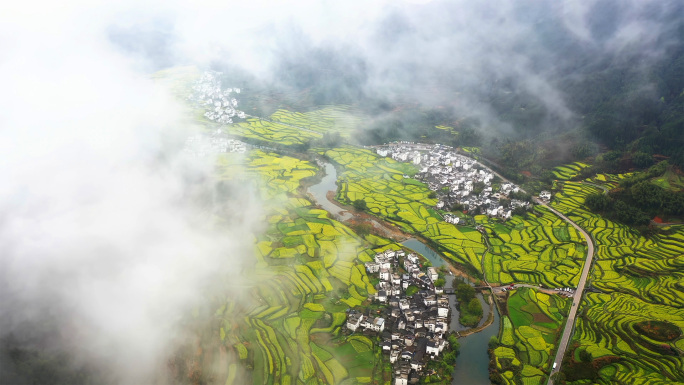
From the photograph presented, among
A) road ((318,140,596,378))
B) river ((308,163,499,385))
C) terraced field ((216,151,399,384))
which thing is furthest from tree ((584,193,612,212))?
terraced field ((216,151,399,384))

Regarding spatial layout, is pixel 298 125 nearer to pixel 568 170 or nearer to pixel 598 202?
pixel 568 170

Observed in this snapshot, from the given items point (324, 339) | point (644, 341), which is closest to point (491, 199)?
point (644, 341)

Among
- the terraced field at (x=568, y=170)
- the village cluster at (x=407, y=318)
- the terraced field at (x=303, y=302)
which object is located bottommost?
the terraced field at (x=303, y=302)

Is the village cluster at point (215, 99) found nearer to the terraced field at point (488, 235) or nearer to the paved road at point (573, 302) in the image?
the terraced field at point (488, 235)

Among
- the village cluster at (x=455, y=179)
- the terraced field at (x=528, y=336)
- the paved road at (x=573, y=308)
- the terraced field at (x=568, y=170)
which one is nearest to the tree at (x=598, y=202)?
the paved road at (x=573, y=308)

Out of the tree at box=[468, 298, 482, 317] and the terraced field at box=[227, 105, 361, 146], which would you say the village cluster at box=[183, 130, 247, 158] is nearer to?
the terraced field at box=[227, 105, 361, 146]

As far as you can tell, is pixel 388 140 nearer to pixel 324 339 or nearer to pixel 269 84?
pixel 269 84
